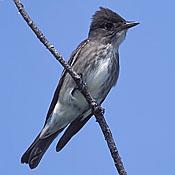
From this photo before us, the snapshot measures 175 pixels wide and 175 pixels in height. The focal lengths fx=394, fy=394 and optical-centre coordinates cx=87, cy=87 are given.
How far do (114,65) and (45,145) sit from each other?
1723 mm

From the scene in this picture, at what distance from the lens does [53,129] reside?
6.25 m

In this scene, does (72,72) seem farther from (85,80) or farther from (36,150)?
A: (36,150)

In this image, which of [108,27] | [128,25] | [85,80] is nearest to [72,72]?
[85,80]

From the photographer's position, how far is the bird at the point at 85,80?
566 cm

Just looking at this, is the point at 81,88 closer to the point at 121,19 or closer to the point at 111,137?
the point at 111,137

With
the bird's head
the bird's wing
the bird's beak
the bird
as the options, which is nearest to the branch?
the bird

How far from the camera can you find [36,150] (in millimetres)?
6266

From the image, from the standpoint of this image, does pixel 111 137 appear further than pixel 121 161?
Yes

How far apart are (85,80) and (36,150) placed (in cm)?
150

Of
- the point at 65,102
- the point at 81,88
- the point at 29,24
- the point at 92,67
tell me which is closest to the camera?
the point at 29,24

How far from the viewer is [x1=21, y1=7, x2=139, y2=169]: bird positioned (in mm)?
5660

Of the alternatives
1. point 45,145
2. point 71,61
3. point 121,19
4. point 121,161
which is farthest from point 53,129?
point 121,161

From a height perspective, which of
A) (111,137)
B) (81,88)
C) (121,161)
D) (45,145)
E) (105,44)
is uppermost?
(105,44)

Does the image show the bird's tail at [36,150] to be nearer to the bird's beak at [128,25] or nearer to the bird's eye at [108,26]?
the bird's eye at [108,26]
